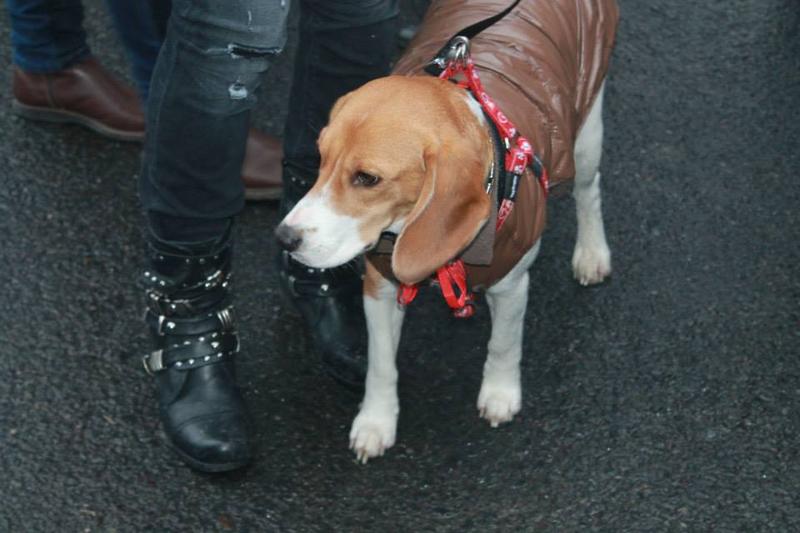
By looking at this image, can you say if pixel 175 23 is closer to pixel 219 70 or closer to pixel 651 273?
pixel 219 70

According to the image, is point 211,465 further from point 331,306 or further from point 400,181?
point 400,181

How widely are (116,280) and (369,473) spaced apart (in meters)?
1.07

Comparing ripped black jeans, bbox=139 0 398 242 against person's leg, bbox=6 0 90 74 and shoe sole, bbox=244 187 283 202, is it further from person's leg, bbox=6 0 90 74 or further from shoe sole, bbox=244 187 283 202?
person's leg, bbox=6 0 90 74

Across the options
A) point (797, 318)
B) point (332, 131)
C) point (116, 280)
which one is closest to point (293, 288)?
A: point (116, 280)

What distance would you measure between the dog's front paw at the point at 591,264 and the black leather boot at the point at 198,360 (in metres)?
1.09

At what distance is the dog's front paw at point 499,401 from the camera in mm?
3229

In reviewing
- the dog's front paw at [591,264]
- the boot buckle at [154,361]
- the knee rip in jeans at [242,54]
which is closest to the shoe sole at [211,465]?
the boot buckle at [154,361]

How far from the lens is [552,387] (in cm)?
336

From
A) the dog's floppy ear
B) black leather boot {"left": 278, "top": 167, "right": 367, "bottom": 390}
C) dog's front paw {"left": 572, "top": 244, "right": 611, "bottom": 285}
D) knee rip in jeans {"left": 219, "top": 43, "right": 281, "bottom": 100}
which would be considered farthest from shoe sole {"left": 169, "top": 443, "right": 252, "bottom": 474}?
dog's front paw {"left": 572, "top": 244, "right": 611, "bottom": 285}

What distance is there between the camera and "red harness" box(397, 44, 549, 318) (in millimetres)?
2660

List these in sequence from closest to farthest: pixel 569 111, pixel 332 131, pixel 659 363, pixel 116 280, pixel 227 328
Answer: pixel 332 131, pixel 569 111, pixel 227 328, pixel 659 363, pixel 116 280

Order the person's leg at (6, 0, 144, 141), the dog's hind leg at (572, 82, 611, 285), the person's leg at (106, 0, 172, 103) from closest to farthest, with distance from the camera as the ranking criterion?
the dog's hind leg at (572, 82, 611, 285), the person's leg at (106, 0, 172, 103), the person's leg at (6, 0, 144, 141)

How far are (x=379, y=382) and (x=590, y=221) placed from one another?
0.90 meters

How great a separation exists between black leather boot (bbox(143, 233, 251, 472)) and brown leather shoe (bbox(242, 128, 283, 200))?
0.74 m
